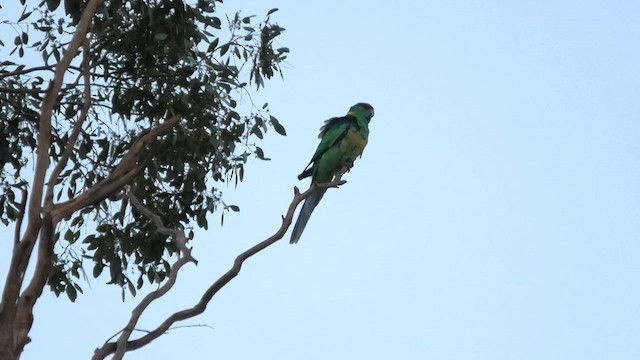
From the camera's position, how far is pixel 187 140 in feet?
20.7

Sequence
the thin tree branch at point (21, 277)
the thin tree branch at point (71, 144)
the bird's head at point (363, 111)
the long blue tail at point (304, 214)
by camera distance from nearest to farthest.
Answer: the thin tree branch at point (21, 277) < the thin tree branch at point (71, 144) < the long blue tail at point (304, 214) < the bird's head at point (363, 111)

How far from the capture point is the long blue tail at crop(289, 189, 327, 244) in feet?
22.3

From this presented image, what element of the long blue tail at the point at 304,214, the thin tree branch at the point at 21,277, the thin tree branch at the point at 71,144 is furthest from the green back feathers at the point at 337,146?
the thin tree branch at the point at 21,277

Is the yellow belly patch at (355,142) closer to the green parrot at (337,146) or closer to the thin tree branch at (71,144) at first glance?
the green parrot at (337,146)

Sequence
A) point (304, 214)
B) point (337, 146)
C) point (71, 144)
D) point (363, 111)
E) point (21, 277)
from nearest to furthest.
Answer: point (21, 277) < point (71, 144) < point (304, 214) < point (337, 146) < point (363, 111)

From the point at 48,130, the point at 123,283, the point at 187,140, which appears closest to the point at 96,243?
the point at 123,283

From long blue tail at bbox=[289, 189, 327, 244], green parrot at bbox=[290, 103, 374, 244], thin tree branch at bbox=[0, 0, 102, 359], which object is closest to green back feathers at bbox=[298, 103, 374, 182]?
green parrot at bbox=[290, 103, 374, 244]

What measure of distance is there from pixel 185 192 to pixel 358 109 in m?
1.94

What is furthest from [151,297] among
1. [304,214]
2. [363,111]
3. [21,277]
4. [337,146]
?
[363,111]

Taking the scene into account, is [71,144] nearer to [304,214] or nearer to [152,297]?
[152,297]

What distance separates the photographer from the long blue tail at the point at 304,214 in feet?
22.3

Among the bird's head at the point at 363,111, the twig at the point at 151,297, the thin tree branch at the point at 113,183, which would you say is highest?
the bird's head at the point at 363,111

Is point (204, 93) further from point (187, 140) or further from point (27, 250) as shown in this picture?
point (27, 250)

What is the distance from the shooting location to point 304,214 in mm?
6930
